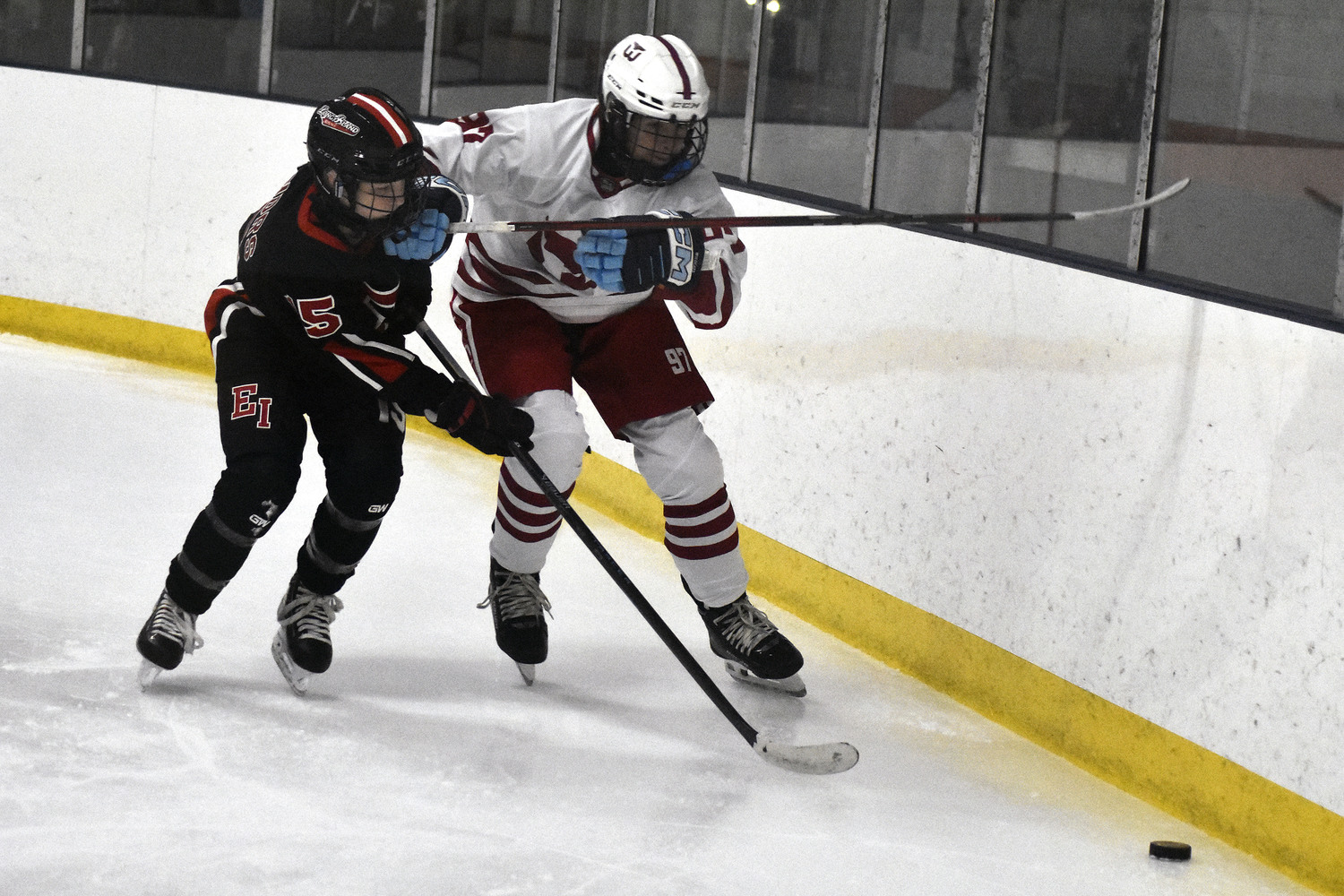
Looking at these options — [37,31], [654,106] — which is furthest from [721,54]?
[37,31]

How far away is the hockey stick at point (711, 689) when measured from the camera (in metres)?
2.40

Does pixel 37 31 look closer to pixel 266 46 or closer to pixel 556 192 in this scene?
pixel 266 46

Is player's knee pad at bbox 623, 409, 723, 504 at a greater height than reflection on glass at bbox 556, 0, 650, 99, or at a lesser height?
lesser

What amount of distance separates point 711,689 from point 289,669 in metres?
0.73

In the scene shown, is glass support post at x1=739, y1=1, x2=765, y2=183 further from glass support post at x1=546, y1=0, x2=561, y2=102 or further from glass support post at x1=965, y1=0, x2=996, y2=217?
glass support post at x1=546, y1=0, x2=561, y2=102

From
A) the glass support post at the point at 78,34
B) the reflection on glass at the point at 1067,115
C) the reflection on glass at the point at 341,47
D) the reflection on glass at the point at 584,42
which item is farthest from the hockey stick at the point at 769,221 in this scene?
the glass support post at the point at 78,34

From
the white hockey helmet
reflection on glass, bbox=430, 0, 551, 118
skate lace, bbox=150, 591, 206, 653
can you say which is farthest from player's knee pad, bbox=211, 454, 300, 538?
reflection on glass, bbox=430, 0, 551, 118

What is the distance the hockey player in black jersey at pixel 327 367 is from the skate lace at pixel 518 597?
0.97 ft

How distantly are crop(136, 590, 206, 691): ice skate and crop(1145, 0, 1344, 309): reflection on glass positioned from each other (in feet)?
5.65

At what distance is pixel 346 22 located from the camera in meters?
5.42

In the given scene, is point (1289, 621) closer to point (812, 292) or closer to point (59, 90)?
point (812, 292)

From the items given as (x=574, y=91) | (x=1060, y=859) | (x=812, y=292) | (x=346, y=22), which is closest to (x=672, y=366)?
(x=812, y=292)

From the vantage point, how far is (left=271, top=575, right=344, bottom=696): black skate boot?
2619 mm

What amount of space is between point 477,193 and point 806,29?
1391 millimetres
